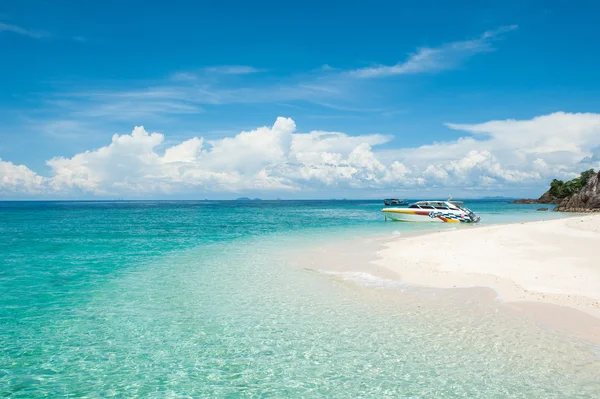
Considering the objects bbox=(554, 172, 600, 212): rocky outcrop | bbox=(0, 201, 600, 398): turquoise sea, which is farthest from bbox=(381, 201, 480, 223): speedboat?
bbox=(554, 172, 600, 212): rocky outcrop

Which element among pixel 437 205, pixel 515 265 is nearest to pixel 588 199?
pixel 437 205

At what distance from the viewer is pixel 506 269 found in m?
16.9

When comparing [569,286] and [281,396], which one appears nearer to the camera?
[281,396]

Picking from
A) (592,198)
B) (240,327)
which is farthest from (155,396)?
(592,198)

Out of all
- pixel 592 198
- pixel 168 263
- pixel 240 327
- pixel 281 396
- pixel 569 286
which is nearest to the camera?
pixel 281 396

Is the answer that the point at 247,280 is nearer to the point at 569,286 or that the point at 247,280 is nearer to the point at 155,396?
the point at 155,396

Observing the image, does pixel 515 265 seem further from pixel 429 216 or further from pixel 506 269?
pixel 429 216

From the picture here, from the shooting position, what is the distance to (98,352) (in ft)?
29.9

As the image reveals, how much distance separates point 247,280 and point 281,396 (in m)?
10.1

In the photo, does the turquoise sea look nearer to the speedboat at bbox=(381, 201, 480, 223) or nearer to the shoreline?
the shoreline

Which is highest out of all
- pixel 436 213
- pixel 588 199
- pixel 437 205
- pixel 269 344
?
pixel 588 199

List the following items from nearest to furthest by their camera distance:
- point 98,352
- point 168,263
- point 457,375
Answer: point 457,375 < point 98,352 < point 168,263

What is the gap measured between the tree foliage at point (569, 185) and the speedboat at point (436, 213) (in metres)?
80.7

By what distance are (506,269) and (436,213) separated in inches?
1354
